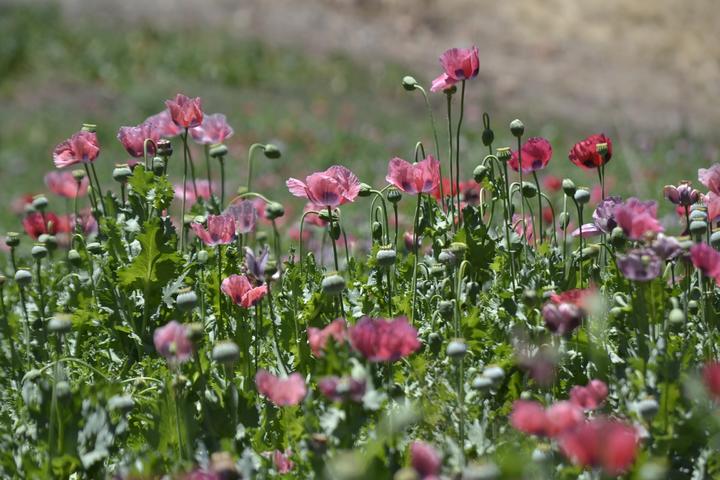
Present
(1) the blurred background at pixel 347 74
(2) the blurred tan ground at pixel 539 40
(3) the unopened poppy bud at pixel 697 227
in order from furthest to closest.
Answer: (2) the blurred tan ground at pixel 539 40
(1) the blurred background at pixel 347 74
(3) the unopened poppy bud at pixel 697 227

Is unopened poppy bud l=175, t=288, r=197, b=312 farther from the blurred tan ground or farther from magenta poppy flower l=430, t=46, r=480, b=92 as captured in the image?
the blurred tan ground

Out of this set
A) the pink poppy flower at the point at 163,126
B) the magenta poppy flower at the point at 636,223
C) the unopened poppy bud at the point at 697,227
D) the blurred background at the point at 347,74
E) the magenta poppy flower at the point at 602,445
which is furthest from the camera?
the blurred background at the point at 347,74

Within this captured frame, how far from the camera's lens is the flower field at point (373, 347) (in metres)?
1.86

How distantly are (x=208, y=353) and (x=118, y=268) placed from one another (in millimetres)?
408

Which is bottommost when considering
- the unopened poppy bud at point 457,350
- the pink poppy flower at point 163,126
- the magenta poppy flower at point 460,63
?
the unopened poppy bud at point 457,350

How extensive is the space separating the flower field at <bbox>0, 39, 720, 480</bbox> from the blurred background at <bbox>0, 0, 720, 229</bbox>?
519 centimetres

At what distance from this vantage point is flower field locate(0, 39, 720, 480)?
73.3 inches

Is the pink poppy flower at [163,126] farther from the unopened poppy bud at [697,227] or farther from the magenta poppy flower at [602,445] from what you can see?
the magenta poppy flower at [602,445]

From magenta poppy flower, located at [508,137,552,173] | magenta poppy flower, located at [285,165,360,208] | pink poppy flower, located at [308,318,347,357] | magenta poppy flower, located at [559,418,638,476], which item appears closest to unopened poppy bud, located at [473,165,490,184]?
magenta poppy flower, located at [508,137,552,173]

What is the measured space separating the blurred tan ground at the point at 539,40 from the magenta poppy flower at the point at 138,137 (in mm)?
8437

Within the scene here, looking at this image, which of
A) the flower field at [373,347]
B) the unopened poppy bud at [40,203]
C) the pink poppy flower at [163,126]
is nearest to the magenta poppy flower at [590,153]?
the flower field at [373,347]

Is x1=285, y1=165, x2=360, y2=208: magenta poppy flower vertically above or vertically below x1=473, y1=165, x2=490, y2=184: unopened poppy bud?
above

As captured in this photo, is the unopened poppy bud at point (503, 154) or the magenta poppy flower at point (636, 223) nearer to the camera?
the magenta poppy flower at point (636, 223)

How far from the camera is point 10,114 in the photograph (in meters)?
12.3
